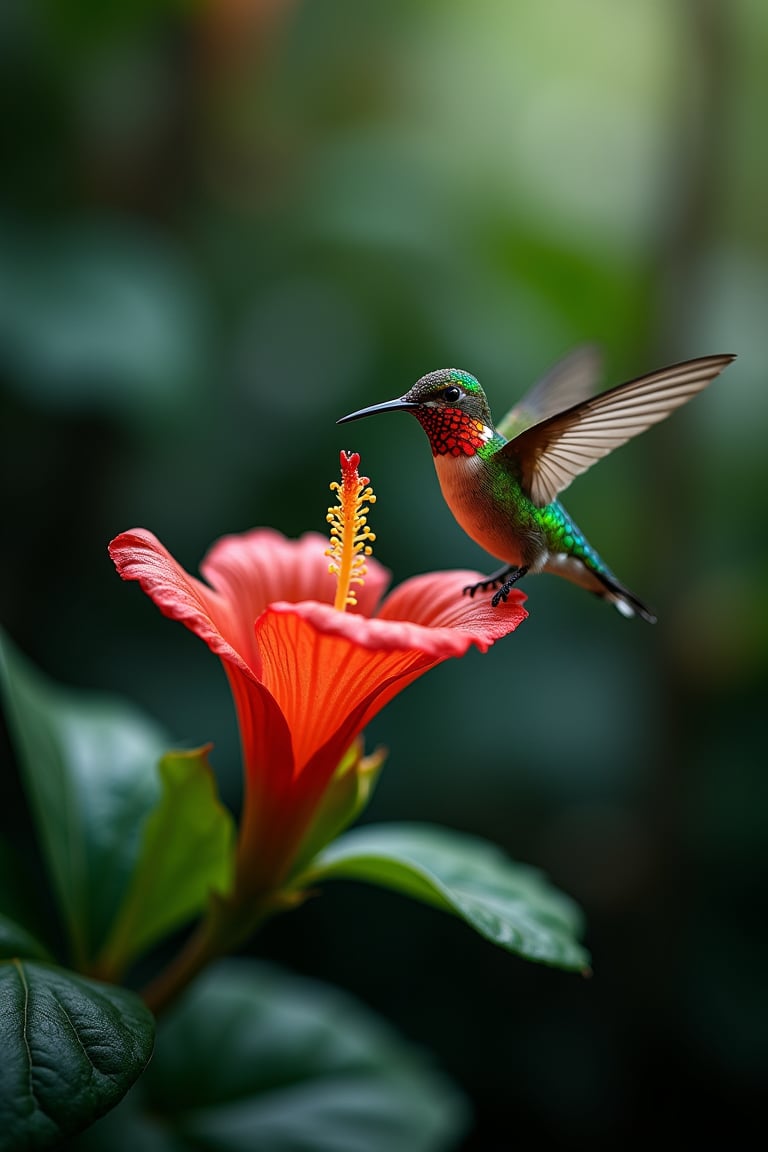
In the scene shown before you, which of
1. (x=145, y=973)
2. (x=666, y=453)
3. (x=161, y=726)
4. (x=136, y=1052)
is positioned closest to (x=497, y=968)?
(x=145, y=973)

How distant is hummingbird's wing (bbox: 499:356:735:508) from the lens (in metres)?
0.71

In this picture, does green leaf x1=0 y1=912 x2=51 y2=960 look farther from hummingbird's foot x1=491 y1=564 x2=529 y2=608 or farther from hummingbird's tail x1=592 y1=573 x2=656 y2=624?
hummingbird's tail x1=592 y1=573 x2=656 y2=624

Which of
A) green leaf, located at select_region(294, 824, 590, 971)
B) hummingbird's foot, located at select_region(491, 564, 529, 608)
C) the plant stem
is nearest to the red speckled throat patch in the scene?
hummingbird's foot, located at select_region(491, 564, 529, 608)

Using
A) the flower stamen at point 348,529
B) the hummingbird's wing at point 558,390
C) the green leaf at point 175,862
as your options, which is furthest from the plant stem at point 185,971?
the hummingbird's wing at point 558,390

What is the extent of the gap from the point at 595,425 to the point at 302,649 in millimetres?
290

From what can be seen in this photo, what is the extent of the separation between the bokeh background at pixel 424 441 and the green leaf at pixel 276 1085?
0.51m

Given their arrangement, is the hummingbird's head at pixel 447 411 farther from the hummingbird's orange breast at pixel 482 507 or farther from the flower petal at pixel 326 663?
the flower petal at pixel 326 663

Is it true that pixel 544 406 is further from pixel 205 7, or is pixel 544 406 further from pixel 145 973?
pixel 205 7

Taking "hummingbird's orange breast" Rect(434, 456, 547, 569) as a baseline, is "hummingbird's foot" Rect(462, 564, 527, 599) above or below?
below

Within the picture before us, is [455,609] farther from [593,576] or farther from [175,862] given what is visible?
[175,862]

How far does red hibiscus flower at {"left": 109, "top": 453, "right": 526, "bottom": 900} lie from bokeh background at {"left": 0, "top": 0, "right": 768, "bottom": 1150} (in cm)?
92

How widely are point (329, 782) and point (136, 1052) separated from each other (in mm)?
236

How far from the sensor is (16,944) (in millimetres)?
771

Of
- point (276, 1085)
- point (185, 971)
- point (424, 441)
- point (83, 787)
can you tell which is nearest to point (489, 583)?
point (185, 971)
